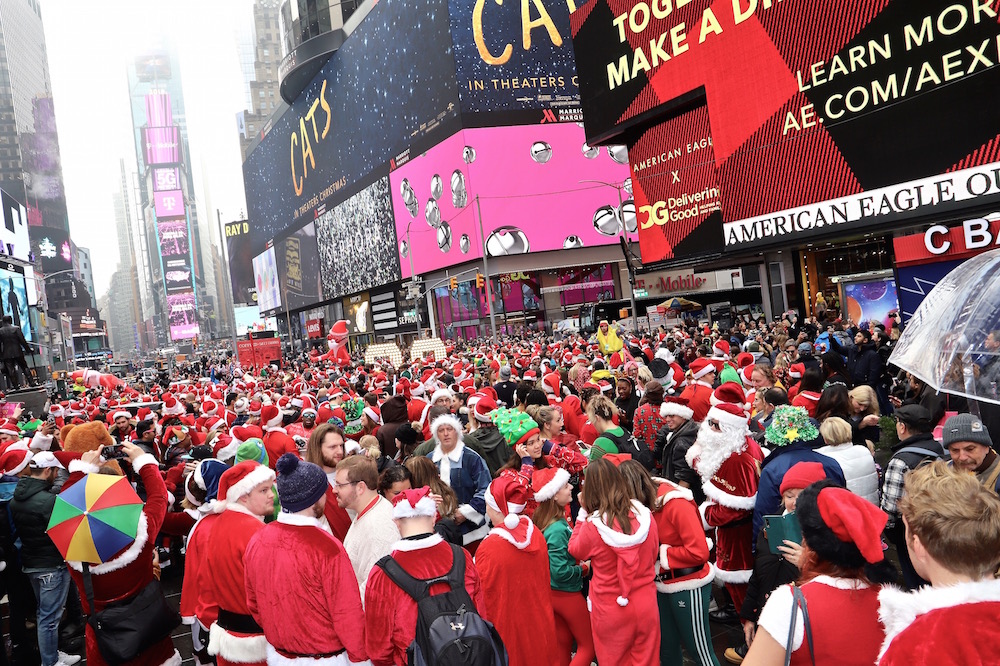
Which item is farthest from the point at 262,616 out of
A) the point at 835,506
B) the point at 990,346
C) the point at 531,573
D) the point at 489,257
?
the point at 489,257

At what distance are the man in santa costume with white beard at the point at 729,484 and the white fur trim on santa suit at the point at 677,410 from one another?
2.90 ft

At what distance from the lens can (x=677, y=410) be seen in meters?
6.00

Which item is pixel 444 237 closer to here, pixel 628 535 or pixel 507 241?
pixel 507 241

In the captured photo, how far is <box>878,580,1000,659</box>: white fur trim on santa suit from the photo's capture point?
1.88 meters

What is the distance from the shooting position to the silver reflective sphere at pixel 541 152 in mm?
46594

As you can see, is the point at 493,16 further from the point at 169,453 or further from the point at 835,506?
the point at 835,506

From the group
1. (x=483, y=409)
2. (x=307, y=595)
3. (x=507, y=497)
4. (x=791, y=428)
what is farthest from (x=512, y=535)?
(x=483, y=409)

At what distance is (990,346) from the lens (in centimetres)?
402

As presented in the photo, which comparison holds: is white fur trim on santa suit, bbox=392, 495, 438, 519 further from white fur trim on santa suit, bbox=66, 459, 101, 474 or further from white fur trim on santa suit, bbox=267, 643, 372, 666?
white fur trim on santa suit, bbox=66, 459, 101, 474

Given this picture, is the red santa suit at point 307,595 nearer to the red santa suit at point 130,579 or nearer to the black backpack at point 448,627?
the black backpack at point 448,627

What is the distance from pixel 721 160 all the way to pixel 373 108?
133 ft

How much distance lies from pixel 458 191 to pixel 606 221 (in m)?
9.29

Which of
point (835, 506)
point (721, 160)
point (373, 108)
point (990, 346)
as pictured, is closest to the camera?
point (835, 506)

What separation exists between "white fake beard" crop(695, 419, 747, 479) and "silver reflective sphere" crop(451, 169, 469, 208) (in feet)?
139
